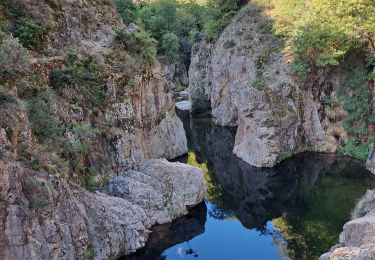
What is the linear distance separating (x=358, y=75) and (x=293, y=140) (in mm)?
6654

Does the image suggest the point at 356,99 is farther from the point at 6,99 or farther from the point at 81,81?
the point at 6,99

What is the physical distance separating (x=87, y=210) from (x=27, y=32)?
10244mm

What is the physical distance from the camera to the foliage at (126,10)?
5759 centimetres

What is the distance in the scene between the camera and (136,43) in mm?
30484

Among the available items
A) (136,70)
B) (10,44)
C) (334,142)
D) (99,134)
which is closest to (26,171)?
(10,44)

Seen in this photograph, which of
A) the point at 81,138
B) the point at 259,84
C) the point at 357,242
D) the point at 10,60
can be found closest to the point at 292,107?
the point at 259,84

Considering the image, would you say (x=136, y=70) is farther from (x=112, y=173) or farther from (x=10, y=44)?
(x=10, y=44)

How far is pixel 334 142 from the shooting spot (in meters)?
34.4

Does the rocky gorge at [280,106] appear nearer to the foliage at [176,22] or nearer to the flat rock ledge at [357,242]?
the flat rock ledge at [357,242]

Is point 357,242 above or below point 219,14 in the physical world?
below

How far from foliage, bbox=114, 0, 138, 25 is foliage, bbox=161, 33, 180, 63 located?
4.95 metres

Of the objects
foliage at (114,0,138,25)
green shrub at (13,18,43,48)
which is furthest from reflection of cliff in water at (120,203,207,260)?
foliage at (114,0,138,25)

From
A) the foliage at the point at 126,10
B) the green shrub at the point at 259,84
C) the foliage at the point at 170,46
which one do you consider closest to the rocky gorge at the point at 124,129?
the green shrub at the point at 259,84

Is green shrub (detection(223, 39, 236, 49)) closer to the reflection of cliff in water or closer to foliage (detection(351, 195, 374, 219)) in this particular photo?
the reflection of cliff in water
